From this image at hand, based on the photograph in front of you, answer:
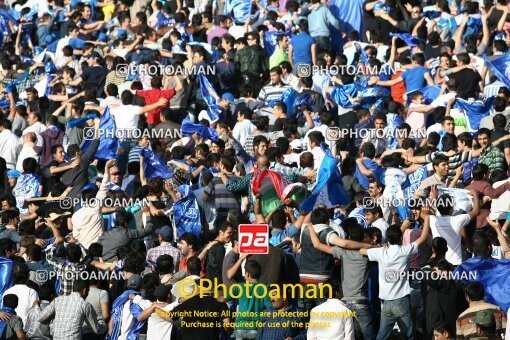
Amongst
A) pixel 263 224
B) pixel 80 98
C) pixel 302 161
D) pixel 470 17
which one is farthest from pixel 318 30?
pixel 263 224

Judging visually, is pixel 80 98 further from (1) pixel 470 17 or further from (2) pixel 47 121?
(1) pixel 470 17

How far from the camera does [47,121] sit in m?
25.2

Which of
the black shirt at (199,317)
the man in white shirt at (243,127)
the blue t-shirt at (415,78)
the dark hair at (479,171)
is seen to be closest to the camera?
the black shirt at (199,317)

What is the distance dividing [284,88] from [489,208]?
6.24 meters

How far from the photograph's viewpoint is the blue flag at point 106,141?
74.2ft

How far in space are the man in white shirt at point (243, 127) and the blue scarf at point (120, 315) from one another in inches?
245

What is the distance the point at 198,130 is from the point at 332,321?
685 cm

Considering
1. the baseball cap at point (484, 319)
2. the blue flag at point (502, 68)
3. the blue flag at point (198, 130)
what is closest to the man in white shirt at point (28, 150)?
the blue flag at point (198, 130)

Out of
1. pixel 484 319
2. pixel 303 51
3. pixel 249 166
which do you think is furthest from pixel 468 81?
pixel 484 319

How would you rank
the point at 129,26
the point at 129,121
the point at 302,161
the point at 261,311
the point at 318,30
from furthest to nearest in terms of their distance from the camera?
the point at 129,26 → the point at 318,30 → the point at 129,121 → the point at 302,161 → the point at 261,311

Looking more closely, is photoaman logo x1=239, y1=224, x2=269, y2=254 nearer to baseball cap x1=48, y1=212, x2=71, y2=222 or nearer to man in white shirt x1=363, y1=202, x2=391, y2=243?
man in white shirt x1=363, y1=202, x2=391, y2=243

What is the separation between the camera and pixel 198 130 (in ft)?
75.4

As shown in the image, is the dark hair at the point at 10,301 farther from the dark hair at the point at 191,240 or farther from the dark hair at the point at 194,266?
the dark hair at the point at 191,240

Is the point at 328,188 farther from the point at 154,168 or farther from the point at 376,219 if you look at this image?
the point at 154,168
